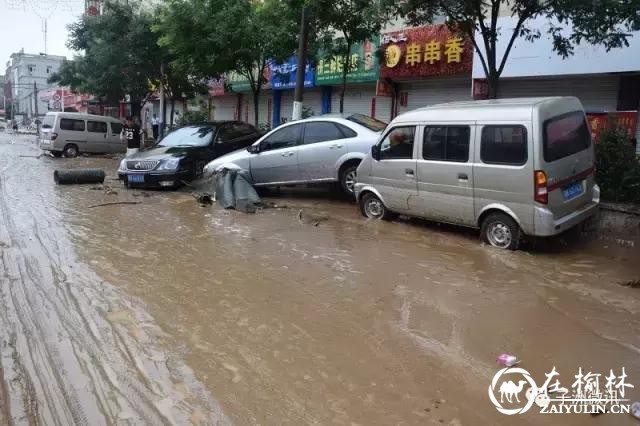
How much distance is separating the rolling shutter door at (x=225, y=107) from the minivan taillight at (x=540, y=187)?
22.1 meters

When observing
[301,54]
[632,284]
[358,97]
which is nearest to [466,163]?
[632,284]

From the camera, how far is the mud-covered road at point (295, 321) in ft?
11.1

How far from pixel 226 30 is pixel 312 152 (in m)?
5.67

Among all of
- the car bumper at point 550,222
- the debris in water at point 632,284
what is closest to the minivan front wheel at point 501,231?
the car bumper at point 550,222

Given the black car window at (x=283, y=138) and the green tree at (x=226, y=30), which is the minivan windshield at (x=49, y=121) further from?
the black car window at (x=283, y=138)

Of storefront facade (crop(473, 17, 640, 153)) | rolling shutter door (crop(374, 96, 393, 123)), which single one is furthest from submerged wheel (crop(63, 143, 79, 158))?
storefront facade (crop(473, 17, 640, 153))

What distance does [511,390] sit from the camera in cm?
352

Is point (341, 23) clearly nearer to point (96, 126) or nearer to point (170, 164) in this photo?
point (170, 164)

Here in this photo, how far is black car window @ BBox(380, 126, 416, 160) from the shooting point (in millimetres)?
8117

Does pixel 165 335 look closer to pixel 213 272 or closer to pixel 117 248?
pixel 213 272

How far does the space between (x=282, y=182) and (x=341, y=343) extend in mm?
6951

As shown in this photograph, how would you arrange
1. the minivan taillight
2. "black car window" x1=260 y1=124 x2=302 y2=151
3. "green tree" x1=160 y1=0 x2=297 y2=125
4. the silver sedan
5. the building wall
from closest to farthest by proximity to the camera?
1. the minivan taillight
2. the silver sedan
3. "black car window" x1=260 y1=124 x2=302 y2=151
4. "green tree" x1=160 y1=0 x2=297 y2=125
5. the building wall

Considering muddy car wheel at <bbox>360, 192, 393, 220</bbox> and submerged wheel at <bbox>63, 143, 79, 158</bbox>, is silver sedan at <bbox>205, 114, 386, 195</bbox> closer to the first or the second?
muddy car wheel at <bbox>360, 192, 393, 220</bbox>

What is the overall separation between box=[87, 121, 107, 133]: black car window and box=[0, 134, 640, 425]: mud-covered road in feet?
49.1
